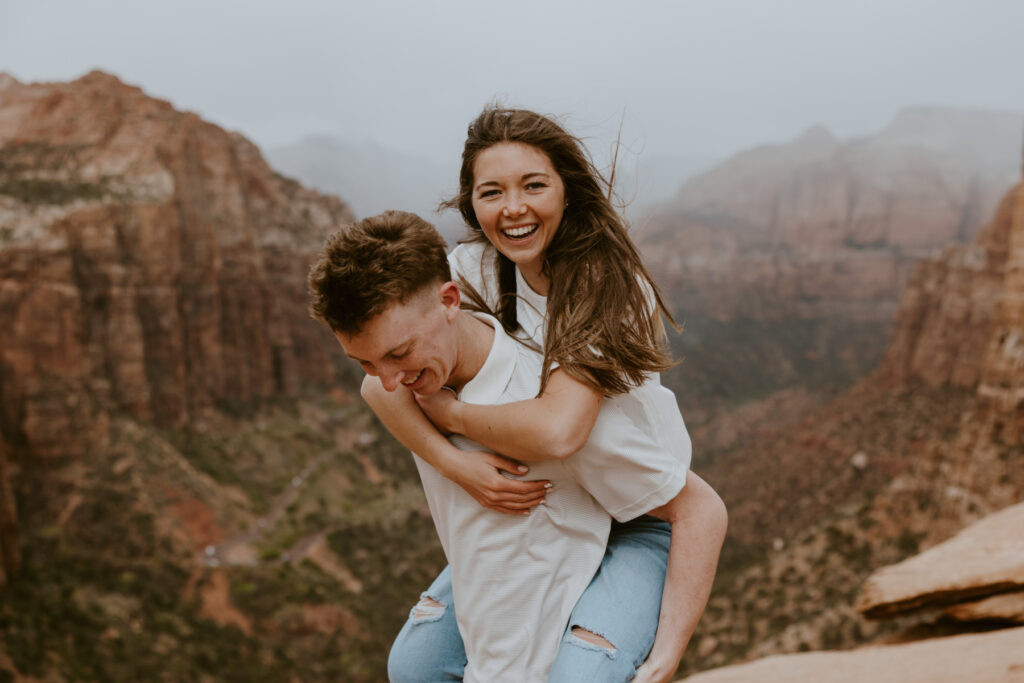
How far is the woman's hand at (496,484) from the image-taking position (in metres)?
3.10

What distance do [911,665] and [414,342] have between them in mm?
5488

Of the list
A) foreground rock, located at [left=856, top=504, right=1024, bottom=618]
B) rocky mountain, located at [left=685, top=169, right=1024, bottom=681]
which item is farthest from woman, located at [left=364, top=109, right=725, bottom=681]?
foreground rock, located at [left=856, top=504, right=1024, bottom=618]

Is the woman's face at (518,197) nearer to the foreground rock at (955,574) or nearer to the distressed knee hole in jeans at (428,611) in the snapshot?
the distressed knee hole in jeans at (428,611)

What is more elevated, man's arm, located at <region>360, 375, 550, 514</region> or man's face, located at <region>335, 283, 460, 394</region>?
man's face, located at <region>335, 283, 460, 394</region>

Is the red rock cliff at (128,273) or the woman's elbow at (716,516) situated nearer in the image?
the woman's elbow at (716,516)

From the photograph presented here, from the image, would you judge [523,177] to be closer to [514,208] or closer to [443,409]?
[514,208]

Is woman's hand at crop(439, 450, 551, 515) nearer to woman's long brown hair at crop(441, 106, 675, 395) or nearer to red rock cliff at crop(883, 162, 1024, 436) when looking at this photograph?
woman's long brown hair at crop(441, 106, 675, 395)

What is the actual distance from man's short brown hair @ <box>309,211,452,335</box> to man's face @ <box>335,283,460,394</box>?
0.05m

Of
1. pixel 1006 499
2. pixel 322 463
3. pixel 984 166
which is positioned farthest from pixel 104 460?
pixel 984 166

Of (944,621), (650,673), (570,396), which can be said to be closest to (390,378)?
(570,396)

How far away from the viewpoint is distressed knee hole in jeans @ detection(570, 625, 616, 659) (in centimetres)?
313

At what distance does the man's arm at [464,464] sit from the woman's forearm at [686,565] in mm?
671

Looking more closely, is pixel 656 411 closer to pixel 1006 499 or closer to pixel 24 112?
pixel 1006 499

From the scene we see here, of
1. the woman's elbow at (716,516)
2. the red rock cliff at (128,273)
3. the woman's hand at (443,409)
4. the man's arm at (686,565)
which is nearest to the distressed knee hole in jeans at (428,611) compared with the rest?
the woman's hand at (443,409)
